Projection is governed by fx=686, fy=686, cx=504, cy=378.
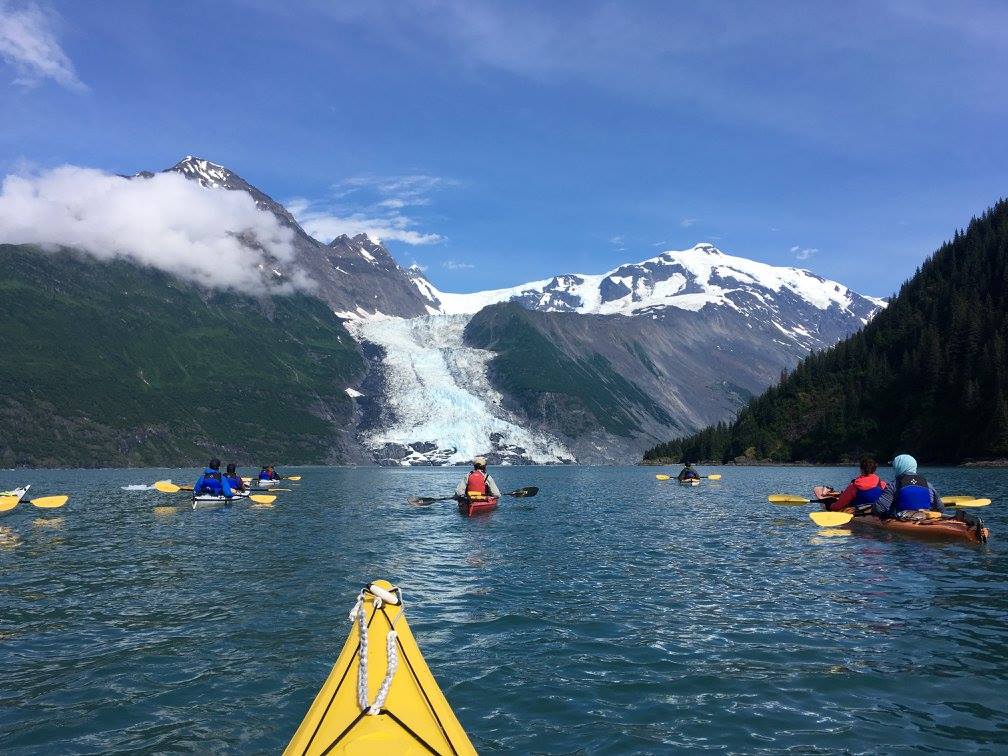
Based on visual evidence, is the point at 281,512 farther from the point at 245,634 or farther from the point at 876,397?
the point at 876,397

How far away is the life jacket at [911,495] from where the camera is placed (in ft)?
87.5

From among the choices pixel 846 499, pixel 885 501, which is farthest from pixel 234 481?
pixel 885 501

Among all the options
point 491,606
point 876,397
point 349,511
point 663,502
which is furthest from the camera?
point 876,397

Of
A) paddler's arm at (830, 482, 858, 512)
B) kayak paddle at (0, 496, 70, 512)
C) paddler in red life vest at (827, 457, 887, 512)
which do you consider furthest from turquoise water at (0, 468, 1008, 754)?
kayak paddle at (0, 496, 70, 512)

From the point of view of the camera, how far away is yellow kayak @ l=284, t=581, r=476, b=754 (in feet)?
23.0

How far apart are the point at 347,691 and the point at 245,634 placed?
795cm

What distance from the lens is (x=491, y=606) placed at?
17.4 metres

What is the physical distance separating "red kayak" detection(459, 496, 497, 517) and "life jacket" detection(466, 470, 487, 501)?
0.26 metres

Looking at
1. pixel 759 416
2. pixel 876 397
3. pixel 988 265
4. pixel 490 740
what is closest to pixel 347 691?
pixel 490 740

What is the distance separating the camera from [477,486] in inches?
1609

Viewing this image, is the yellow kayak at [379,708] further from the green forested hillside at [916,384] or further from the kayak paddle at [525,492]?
the green forested hillside at [916,384]

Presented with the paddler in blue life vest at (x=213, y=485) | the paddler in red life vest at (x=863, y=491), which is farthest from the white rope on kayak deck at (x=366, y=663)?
the paddler in blue life vest at (x=213, y=485)

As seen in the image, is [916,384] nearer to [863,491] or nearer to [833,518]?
[863,491]

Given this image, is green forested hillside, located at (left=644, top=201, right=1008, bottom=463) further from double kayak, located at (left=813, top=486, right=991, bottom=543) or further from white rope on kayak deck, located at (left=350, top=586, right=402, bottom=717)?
white rope on kayak deck, located at (left=350, top=586, right=402, bottom=717)
